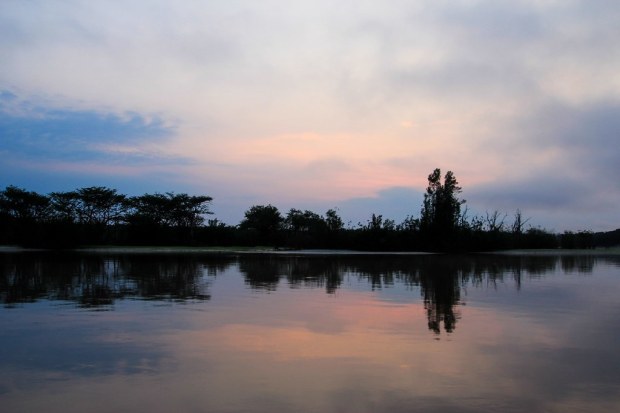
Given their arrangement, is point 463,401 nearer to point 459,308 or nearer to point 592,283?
point 459,308

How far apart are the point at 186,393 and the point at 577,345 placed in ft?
19.0

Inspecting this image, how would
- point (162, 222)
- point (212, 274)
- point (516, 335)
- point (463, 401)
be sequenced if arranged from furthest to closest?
point (162, 222)
point (212, 274)
point (516, 335)
point (463, 401)

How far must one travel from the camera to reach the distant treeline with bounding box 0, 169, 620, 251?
188ft

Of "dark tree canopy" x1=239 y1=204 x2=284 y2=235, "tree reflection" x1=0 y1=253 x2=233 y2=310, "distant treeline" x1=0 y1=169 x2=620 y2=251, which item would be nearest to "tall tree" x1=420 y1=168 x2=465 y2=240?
"distant treeline" x1=0 y1=169 x2=620 y2=251

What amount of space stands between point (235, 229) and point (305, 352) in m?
68.8

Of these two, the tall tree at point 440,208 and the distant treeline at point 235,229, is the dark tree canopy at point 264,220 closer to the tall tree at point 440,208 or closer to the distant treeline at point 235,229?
the distant treeline at point 235,229

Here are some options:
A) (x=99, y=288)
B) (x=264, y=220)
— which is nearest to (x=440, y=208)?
(x=264, y=220)

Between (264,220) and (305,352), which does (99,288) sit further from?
(264,220)

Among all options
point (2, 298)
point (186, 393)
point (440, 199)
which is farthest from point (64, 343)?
point (440, 199)

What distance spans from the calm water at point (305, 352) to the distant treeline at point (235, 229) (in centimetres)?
4334

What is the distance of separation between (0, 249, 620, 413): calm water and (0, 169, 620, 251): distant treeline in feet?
142

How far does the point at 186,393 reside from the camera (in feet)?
18.4

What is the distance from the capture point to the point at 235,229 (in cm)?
7562

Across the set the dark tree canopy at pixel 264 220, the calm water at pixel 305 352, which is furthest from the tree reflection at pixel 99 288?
the dark tree canopy at pixel 264 220
